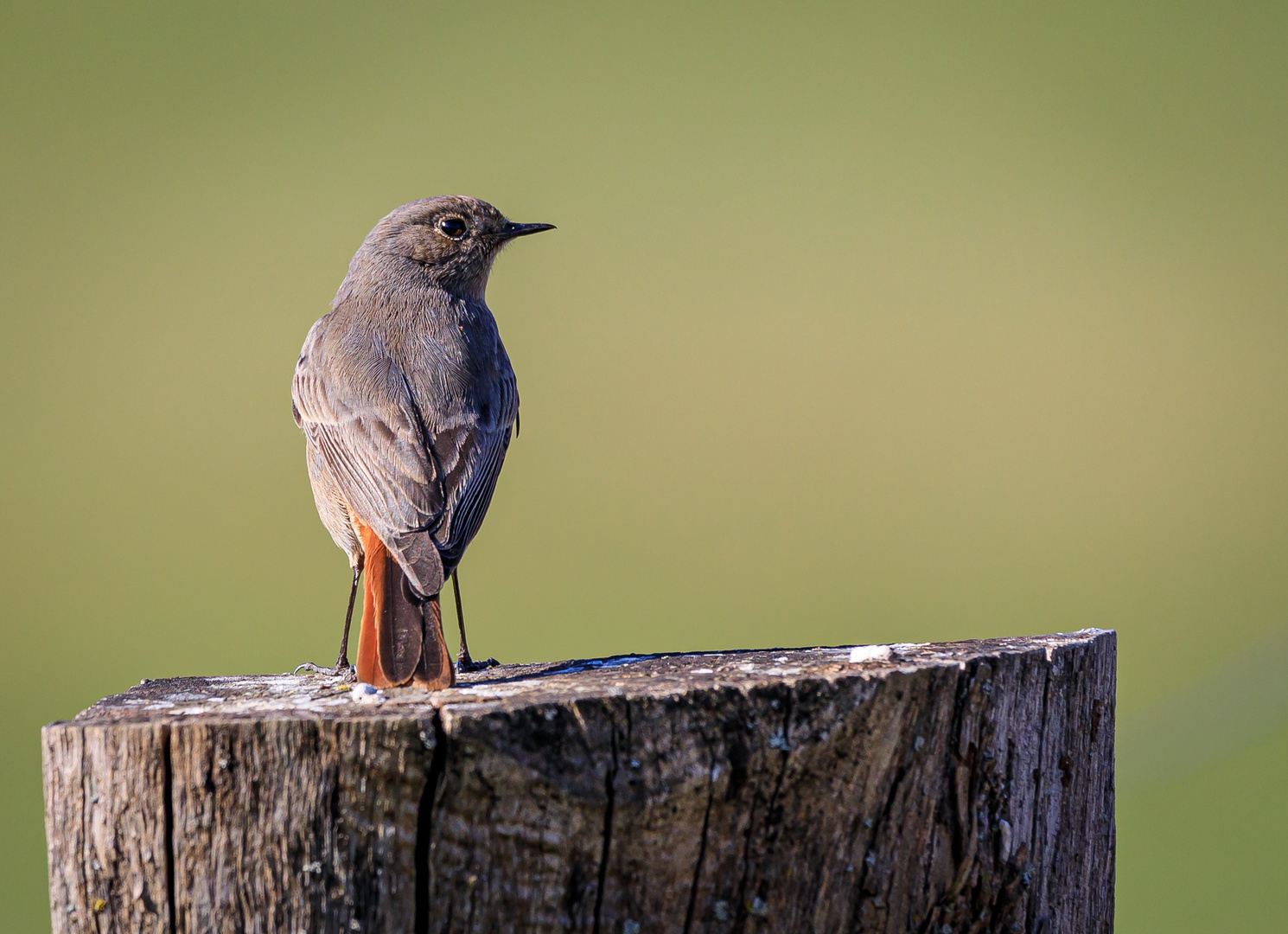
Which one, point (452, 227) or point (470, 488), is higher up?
point (452, 227)

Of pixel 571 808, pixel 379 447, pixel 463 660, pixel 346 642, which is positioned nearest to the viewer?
pixel 571 808

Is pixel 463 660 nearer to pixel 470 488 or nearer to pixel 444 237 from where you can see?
pixel 470 488

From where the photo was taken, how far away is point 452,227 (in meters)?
5.52

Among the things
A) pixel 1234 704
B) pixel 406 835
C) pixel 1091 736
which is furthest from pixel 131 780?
pixel 1234 704

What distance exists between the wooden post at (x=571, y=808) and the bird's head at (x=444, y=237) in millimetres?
2833

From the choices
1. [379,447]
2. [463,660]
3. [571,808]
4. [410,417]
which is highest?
[410,417]

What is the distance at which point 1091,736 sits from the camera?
322cm

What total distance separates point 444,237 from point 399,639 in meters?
2.58

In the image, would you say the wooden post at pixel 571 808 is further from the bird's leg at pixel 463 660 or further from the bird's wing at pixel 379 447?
the bird's leg at pixel 463 660

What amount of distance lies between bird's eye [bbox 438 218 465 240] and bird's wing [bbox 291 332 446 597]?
2.79ft

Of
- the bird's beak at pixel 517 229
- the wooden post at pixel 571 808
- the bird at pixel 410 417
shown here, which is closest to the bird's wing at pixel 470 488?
the bird at pixel 410 417

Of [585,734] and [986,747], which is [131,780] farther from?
[986,747]

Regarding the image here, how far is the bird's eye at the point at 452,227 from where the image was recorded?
550 centimetres

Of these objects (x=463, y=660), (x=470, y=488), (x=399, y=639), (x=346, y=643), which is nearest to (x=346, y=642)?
(x=346, y=643)
